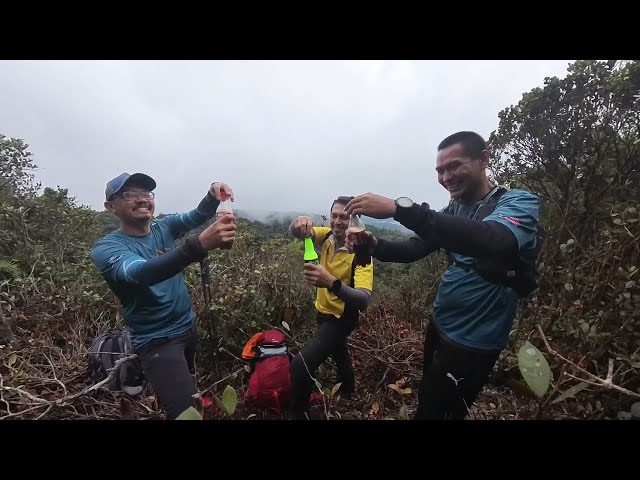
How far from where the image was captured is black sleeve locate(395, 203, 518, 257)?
3.83ft

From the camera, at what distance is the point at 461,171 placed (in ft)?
4.69

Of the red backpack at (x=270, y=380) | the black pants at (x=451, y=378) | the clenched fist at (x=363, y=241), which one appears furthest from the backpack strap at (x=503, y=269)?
the red backpack at (x=270, y=380)

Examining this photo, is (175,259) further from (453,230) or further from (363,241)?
(453,230)

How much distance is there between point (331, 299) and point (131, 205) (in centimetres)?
132

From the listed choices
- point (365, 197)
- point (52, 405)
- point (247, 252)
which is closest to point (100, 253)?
point (52, 405)

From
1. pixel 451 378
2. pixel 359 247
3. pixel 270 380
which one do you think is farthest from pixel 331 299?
pixel 451 378

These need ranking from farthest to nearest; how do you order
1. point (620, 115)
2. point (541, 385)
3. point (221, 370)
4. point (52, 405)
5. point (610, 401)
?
point (221, 370), point (620, 115), point (52, 405), point (610, 401), point (541, 385)

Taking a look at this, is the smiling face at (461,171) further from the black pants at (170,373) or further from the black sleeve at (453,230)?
the black pants at (170,373)

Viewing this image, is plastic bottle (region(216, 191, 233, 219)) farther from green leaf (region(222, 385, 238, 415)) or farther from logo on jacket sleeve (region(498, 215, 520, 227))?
logo on jacket sleeve (region(498, 215, 520, 227))

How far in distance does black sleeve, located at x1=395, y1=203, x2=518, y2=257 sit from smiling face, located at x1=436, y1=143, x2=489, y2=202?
1.06 ft

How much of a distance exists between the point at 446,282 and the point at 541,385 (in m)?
0.96

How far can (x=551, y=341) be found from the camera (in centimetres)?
240

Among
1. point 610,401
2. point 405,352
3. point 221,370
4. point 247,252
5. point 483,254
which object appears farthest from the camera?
point 247,252

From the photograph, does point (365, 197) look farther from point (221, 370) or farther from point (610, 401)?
point (221, 370)
